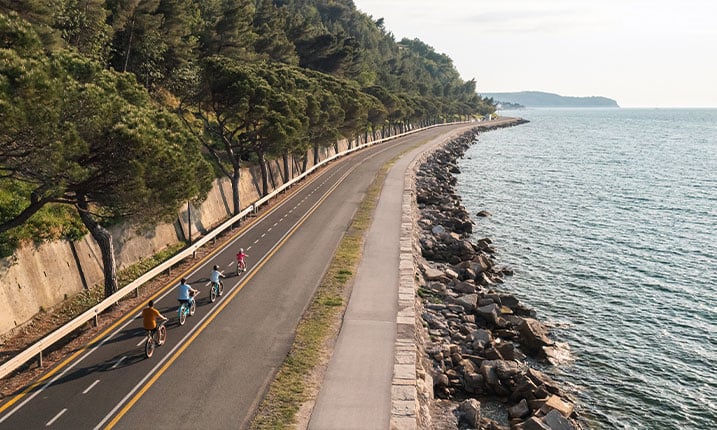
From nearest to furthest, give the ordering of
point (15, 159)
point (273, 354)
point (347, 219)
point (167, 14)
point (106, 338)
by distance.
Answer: point (15, 159) → point (273, 354) → point (106, 338) → point (347, 219) → point (167, 14)

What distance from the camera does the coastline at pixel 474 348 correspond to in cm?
1973

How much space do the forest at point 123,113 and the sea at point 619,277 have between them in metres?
20.5

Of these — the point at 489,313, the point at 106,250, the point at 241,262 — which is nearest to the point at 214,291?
the point at 241,262

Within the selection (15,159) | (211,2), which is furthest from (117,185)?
(211,2)

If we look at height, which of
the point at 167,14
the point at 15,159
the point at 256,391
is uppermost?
the point at 167,14

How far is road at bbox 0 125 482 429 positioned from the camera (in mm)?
16406

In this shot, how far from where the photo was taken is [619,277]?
40250 mm

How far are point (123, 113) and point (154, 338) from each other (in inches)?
363

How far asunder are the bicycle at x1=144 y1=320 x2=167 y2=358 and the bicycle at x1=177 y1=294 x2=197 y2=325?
116cm

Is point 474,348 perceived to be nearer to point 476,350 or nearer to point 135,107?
point 476,350

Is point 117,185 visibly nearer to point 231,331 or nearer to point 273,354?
point 231,331

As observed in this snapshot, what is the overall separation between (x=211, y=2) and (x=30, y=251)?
69.1 metres

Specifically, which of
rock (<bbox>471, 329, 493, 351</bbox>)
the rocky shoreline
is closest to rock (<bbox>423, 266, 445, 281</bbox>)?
the rocky shoreline

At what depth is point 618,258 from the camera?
44.8 metres
